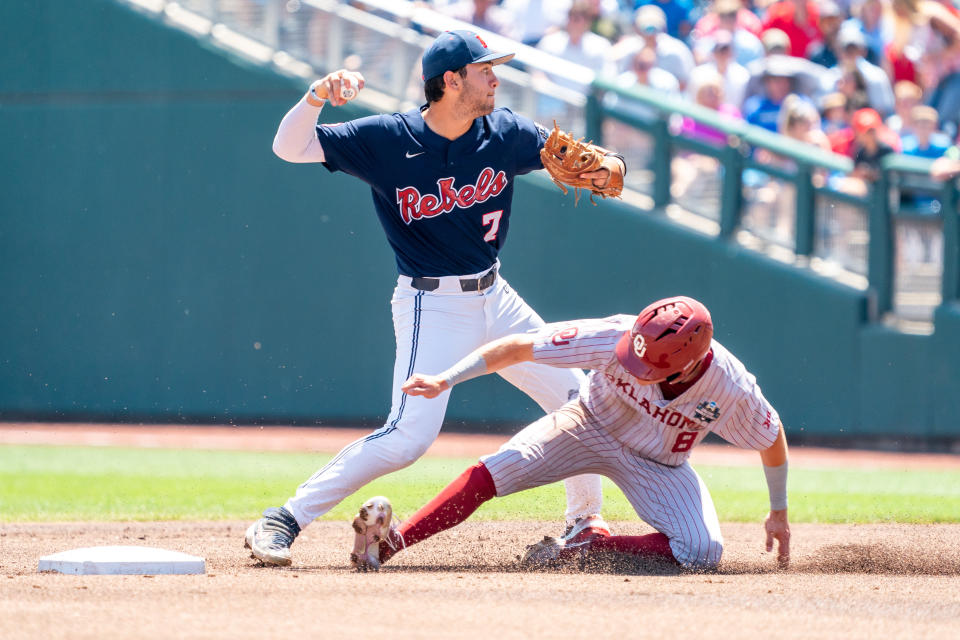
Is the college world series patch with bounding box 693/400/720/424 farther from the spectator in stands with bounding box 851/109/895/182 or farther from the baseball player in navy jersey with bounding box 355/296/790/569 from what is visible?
the spectator in stands with bounding box 851/109/895/182

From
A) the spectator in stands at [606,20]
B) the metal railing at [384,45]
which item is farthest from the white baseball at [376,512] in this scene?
the spectator in stands at [606,20]

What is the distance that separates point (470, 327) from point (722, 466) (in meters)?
5.24

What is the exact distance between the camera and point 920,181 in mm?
10273

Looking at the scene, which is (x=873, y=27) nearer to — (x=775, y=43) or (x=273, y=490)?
(x=775, y=43)

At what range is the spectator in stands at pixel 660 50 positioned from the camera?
11859 mm

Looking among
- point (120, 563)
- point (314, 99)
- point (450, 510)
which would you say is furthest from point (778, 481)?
point (120, 563)

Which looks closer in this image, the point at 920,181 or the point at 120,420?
the point at 920,181

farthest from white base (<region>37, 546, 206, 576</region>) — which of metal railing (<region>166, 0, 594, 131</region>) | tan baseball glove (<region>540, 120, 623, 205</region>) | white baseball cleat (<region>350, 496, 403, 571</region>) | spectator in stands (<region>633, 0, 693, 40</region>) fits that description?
spectator in stands (<region>633, 0, 693, 40</region>)

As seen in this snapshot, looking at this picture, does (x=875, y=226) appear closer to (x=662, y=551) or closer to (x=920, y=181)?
(x=920, y=181)

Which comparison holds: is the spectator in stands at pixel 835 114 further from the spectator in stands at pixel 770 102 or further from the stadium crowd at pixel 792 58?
the spectator in stands at pixel 770 102

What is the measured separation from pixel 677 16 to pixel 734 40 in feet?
3.22

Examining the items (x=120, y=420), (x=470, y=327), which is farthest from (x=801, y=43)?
(x=470, y=327)

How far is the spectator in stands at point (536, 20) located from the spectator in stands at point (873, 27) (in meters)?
2.65

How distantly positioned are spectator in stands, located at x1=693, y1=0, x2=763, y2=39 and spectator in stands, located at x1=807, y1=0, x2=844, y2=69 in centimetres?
61
